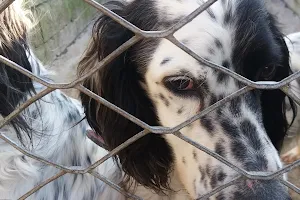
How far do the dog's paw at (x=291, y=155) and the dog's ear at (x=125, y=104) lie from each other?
876 mm

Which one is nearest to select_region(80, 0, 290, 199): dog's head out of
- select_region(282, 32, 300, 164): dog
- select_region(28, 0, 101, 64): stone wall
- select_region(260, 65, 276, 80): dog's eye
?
select_region(260, 65, 276, 80): dog's eye

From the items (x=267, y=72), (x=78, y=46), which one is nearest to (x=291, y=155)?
(x=267, y=72)

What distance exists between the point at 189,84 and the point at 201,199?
30cm

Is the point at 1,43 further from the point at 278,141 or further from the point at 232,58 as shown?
the point at 278,141

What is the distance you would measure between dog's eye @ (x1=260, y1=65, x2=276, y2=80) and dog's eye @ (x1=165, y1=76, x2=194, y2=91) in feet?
0.68

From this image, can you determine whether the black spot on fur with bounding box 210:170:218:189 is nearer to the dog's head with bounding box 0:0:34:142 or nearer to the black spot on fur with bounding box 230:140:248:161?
the black spot on fur with bounding box 230:140:248:161

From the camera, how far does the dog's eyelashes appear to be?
56.3 inches

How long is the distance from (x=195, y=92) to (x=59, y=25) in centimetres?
202

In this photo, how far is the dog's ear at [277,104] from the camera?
162 cm

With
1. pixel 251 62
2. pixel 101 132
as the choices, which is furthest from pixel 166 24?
pixel 101 132

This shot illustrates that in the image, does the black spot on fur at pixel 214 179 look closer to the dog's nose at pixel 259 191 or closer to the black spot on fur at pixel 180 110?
the dog's nose at pixel 259 191

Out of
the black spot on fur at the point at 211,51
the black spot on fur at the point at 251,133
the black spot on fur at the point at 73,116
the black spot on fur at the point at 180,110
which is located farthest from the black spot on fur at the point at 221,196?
the black spot on fur at the point at 73,116

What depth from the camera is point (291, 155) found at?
2436 mm

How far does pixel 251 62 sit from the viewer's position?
1.47 metres
